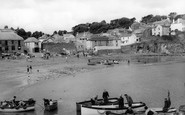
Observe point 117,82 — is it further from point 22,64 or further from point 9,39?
point 9,39

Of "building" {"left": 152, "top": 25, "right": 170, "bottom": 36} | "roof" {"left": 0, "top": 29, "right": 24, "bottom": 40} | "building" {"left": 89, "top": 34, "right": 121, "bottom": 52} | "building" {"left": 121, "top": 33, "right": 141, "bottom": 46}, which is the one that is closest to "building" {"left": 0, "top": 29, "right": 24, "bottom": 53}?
"roof" {"left": 0, "top": 29, "right": 24, "bottom": 40}

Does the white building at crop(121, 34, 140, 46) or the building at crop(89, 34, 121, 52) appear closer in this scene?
the building at crop(89, 34, 121, 52)

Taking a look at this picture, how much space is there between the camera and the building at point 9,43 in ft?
310

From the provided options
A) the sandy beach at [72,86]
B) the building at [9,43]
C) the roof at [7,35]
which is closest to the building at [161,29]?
the building at [9,43]

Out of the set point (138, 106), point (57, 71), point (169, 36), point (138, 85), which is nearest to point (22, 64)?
point (57, 71)

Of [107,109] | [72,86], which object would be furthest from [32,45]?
[107,109]

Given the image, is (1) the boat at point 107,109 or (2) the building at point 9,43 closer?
(1) the boat at point 107,109

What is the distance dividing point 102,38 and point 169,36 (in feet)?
106

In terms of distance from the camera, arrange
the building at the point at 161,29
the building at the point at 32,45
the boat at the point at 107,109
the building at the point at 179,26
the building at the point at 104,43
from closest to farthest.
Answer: the boat at the point at 107,109, the building at the point at 32,45, the building at the point at 104,43, the building at the point at 161,29, the building at the point at 179,26

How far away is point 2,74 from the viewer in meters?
60.8

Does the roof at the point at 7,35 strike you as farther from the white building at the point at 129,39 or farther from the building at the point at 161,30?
the building at the point at 161,30

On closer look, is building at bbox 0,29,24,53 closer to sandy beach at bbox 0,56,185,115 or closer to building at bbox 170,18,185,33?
sandy beach at bbox 0,56,185,115

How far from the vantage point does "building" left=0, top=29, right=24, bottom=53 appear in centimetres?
9462

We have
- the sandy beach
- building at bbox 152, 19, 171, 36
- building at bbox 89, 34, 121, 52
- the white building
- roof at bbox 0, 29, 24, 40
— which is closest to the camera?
the sandy beach
